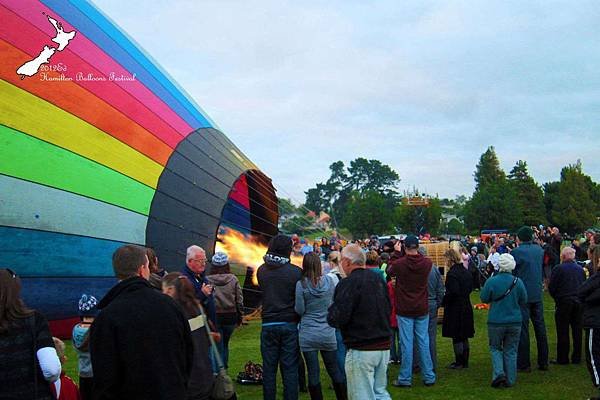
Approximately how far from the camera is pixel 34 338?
353 cm

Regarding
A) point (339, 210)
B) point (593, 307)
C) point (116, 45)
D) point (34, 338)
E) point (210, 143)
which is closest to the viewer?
point (34, 338)

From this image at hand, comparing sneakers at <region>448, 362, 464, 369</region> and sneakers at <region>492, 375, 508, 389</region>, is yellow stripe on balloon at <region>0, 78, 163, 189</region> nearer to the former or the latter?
sneakers at <region>448, 362, 464, 369</region>

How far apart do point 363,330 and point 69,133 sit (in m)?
4.24

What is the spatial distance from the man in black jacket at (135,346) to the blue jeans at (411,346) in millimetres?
4568

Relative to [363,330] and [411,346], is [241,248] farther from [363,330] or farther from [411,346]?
[363,330]

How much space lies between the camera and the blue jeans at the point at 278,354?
6.04 metres

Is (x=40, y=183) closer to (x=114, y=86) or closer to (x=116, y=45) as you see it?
(x=114, y=86)

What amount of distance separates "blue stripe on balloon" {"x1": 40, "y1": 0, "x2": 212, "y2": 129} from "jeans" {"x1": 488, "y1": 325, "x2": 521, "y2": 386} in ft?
16.7

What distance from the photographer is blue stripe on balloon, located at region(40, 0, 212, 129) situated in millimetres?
8164

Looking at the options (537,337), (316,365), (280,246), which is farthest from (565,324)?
(280,246)

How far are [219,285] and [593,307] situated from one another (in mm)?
4018

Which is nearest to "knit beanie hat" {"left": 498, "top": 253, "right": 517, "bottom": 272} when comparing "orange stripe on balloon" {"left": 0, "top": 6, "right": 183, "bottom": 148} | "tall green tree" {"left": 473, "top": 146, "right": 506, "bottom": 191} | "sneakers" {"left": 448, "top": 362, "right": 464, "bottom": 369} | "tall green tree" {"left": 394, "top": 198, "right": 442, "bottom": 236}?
"sneakers" {"left": 448, "top": 362, "right": 464, "bottom": 369}

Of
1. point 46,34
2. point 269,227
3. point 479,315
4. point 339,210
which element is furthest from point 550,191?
point 46,34

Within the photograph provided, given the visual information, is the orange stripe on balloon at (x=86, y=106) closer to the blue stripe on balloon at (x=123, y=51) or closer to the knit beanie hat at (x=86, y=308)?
the blue stripe on balloon at (x=123, y=51)
